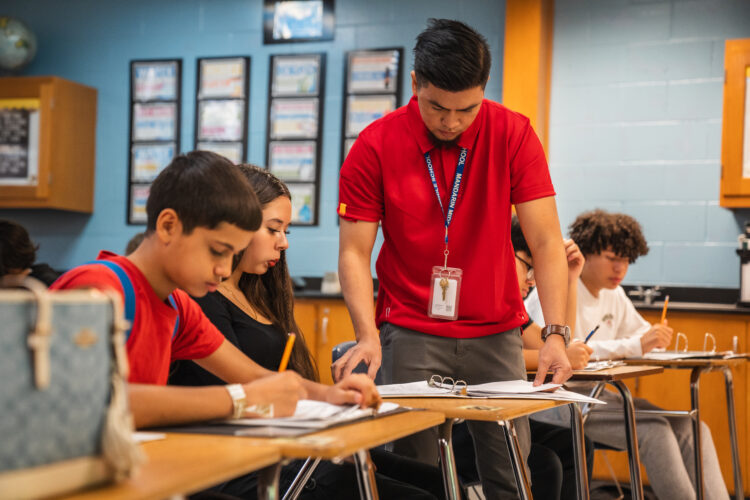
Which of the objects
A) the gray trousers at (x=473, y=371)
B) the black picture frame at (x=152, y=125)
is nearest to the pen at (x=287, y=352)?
the gray trousers at (x=473, y=371)

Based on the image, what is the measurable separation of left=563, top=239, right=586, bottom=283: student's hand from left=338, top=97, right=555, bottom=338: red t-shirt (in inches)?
32.2

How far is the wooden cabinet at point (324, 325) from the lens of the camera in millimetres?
4398

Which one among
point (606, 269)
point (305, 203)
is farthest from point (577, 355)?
point (305, 203)

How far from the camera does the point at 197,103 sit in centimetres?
527

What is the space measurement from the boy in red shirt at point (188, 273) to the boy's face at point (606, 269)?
218 centimetres

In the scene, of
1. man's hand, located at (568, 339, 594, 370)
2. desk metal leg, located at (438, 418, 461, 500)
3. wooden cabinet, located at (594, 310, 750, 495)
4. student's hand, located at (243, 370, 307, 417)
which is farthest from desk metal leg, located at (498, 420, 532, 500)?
wooden cabinet, located at (594, 310, 750, 495)

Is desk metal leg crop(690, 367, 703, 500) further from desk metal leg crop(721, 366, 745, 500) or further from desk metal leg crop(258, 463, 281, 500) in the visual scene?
desk metal leg crop(258, 463, 281, 500)

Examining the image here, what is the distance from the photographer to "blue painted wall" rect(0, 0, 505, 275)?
5031 mm

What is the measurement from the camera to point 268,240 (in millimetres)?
1973

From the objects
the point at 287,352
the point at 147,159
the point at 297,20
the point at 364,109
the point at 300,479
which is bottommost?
the point at 300,479

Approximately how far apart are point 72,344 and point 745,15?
4388 mm

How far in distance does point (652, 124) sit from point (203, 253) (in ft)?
12.3

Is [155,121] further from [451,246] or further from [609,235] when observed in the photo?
[451,246]

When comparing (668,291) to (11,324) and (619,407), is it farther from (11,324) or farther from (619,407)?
(11,324)
